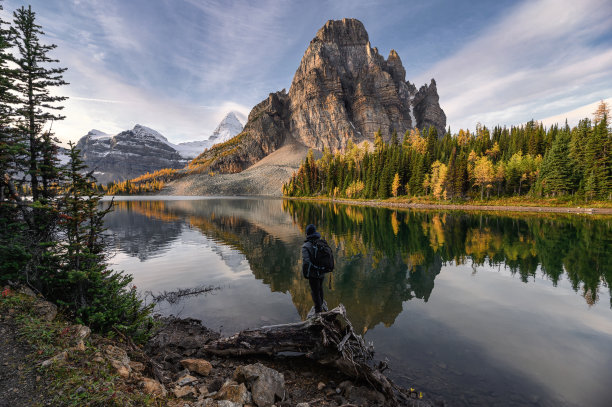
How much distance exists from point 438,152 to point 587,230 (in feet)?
276

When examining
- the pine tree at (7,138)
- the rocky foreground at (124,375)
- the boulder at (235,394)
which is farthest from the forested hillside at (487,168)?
the pine tree at (7,138)

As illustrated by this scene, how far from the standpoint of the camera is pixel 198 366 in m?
8.41

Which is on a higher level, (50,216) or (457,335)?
(50,216)

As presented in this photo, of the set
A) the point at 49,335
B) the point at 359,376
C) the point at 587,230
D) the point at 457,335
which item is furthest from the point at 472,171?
the point at 49,335

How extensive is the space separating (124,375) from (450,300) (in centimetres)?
1687

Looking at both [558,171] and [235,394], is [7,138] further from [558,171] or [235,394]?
[558,171]

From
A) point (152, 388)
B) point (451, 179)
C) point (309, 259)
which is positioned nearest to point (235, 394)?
point (152, 388)

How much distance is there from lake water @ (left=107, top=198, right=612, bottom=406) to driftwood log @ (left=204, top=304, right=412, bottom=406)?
191 centimetres

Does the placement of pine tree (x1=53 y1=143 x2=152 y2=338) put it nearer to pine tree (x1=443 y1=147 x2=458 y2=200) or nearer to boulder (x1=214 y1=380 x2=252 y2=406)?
boulder (x1=214 y1=380 x2=252 y2=406)

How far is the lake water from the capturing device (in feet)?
30.1

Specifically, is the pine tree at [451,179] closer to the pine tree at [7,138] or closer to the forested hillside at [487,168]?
the forested hillside at [487,168]

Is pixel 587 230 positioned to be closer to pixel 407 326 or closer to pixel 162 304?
pixel 407 326

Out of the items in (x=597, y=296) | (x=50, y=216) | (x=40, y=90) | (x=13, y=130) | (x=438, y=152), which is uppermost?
(x=438, y=152)

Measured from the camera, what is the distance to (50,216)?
9.51 m
